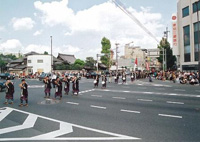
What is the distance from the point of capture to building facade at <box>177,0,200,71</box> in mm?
32094

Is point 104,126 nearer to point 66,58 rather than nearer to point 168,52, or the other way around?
point 168,52

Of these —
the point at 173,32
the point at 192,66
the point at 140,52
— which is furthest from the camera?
the point at 140,52

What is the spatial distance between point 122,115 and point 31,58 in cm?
5061

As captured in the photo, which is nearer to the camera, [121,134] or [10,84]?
[121,134]

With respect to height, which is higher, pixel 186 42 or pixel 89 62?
pixel 186 42

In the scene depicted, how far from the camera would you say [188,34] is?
112 ft

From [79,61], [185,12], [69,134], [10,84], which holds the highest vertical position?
[185,12]

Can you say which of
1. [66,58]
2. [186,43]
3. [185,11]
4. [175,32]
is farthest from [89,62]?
[185,11]

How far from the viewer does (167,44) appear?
163 ft

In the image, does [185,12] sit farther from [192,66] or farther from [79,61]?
[79,61]

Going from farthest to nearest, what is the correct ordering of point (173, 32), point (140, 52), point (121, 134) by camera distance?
point (140, 52) → point (173, 32) → point (121, 134)

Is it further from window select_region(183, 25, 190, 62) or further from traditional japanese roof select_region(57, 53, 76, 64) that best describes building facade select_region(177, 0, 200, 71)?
traditional japanese roof select_region(57, 53, 76, 64)

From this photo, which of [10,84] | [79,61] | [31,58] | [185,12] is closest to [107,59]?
[79,61]

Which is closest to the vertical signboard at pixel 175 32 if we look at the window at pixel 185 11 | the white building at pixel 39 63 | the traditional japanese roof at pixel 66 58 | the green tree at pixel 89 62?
the window at pixel 185 11
